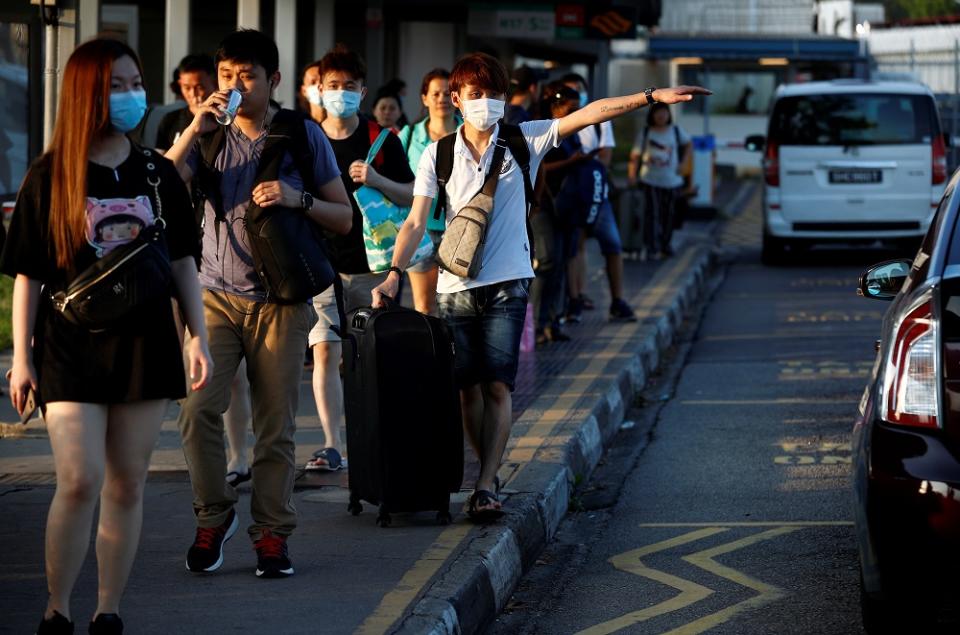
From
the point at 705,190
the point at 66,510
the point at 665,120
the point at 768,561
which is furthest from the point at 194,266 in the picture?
the point at 705,190

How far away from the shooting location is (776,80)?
4428 cm

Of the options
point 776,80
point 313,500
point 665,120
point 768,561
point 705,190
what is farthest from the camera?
point 776,80

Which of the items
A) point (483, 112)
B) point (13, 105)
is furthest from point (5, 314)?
point (483, 112)

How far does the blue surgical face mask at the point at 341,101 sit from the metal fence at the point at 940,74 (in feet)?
54.3

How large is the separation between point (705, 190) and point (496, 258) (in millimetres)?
20901

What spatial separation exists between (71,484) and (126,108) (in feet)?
3.34

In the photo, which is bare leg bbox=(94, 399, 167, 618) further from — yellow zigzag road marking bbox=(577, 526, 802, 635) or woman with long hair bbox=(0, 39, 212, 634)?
yellow zigzag road marking bbox=(577, 526, 802, 635)

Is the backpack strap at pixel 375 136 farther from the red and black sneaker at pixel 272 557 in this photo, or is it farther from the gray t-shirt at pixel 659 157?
the gray t-shirt at pixel 659 157

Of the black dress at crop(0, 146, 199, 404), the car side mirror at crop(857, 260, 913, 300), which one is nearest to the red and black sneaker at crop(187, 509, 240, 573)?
the black dress at crop(0, 146, 199, 404)

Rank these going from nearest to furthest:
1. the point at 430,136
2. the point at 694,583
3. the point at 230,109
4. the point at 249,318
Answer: the point at 230,109
the point at 249,318
the point at 694,583
the point at 430,136

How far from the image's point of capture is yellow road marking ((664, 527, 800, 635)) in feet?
18.0

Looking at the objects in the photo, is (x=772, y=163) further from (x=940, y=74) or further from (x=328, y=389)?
(x=940, y=74)

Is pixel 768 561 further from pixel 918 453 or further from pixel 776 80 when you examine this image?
pixel 776 80

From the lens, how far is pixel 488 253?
6371 mm
